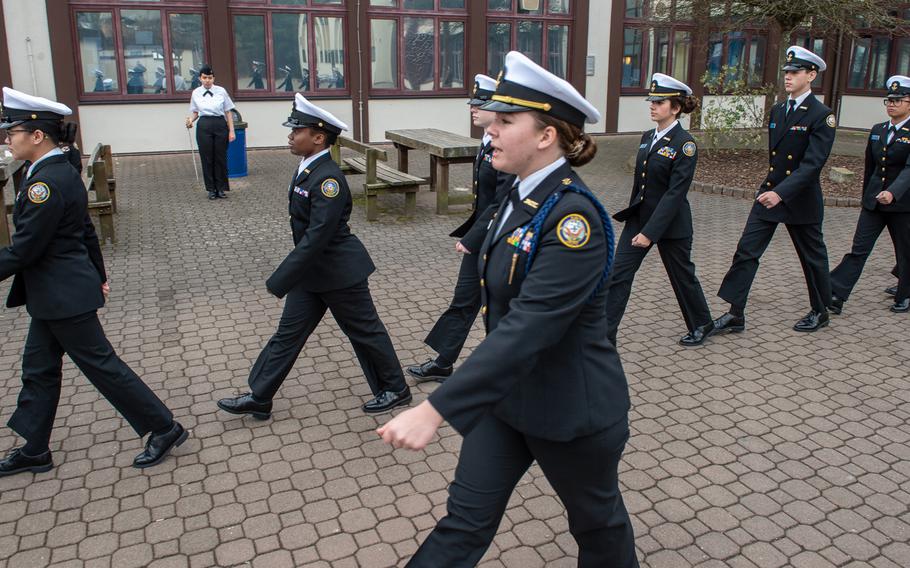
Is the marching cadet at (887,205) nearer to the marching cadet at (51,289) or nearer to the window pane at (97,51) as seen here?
the marching cadet at (51,289)

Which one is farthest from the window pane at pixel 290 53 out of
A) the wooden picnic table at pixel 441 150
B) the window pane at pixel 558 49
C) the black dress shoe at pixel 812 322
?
the black dress shoe at pixel 812 322

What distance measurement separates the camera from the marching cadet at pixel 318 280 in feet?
14.5

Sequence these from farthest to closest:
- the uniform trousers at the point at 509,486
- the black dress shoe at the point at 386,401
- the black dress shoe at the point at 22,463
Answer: the black dress shoe at the point at 386,401 → the black dress shoe at the point at 22,463 → the uniform trousers at the point at 509,486

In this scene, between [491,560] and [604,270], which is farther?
[491,560]

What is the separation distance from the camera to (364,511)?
3.91 m

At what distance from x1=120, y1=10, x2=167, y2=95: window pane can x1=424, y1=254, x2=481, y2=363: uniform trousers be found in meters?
12.6

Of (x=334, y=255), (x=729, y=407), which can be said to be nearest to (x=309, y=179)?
(x=334, y=255)

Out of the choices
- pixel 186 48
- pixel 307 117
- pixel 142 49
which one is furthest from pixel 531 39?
pixel 307 117

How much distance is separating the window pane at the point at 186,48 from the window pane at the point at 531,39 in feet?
23.5

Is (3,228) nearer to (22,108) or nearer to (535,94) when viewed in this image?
(22,108)

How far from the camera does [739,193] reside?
1267cm

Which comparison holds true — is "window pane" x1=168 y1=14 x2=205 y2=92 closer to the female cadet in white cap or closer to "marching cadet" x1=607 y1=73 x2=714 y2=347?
"marching cadet" x1=607 y1=73 x2=714 y2=347

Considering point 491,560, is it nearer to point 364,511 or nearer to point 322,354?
point 364,511

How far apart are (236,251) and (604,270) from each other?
7090 mm
